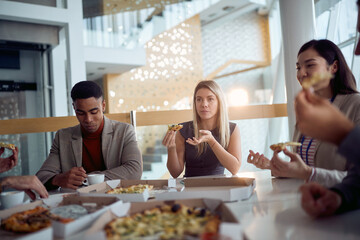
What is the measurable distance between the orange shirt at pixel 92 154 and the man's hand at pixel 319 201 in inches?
58.5

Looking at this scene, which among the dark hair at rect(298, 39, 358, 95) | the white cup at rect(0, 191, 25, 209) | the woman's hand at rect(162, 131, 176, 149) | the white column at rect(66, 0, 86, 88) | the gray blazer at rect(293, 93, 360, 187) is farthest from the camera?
the white column at rect(66, 0, 86, 88)

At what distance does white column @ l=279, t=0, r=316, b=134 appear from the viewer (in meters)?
3.10

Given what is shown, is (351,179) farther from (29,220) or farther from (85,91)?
(85,91)

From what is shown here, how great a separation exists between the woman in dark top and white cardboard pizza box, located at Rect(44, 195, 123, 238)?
1.03 meters

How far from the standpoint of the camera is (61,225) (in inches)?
34.4

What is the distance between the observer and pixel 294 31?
10.2 ft

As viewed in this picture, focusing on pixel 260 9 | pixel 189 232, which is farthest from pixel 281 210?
pixel 260 9

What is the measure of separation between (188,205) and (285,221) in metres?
0.30

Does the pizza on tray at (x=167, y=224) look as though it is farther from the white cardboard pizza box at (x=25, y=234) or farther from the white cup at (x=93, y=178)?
the white cup at (x=93, y=178)

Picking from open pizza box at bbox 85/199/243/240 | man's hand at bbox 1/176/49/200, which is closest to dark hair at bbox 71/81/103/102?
man's hand at bbox 1/176/49/200

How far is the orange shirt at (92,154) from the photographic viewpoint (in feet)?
7.13

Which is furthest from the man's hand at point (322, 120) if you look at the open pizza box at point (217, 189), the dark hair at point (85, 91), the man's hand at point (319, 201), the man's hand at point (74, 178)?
the dark hair at point (85, 91)

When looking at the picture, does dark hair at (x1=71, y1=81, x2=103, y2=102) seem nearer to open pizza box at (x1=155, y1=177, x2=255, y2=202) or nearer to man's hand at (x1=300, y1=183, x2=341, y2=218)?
open pizza box at (x1=155, y1=177, x2=255, y2=202)

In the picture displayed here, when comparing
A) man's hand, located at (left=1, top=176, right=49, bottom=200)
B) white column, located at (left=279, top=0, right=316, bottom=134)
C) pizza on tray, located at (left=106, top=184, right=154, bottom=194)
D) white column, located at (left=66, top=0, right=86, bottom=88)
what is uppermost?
white column, located at (left=66, top=0, right=86, bottom=88)
